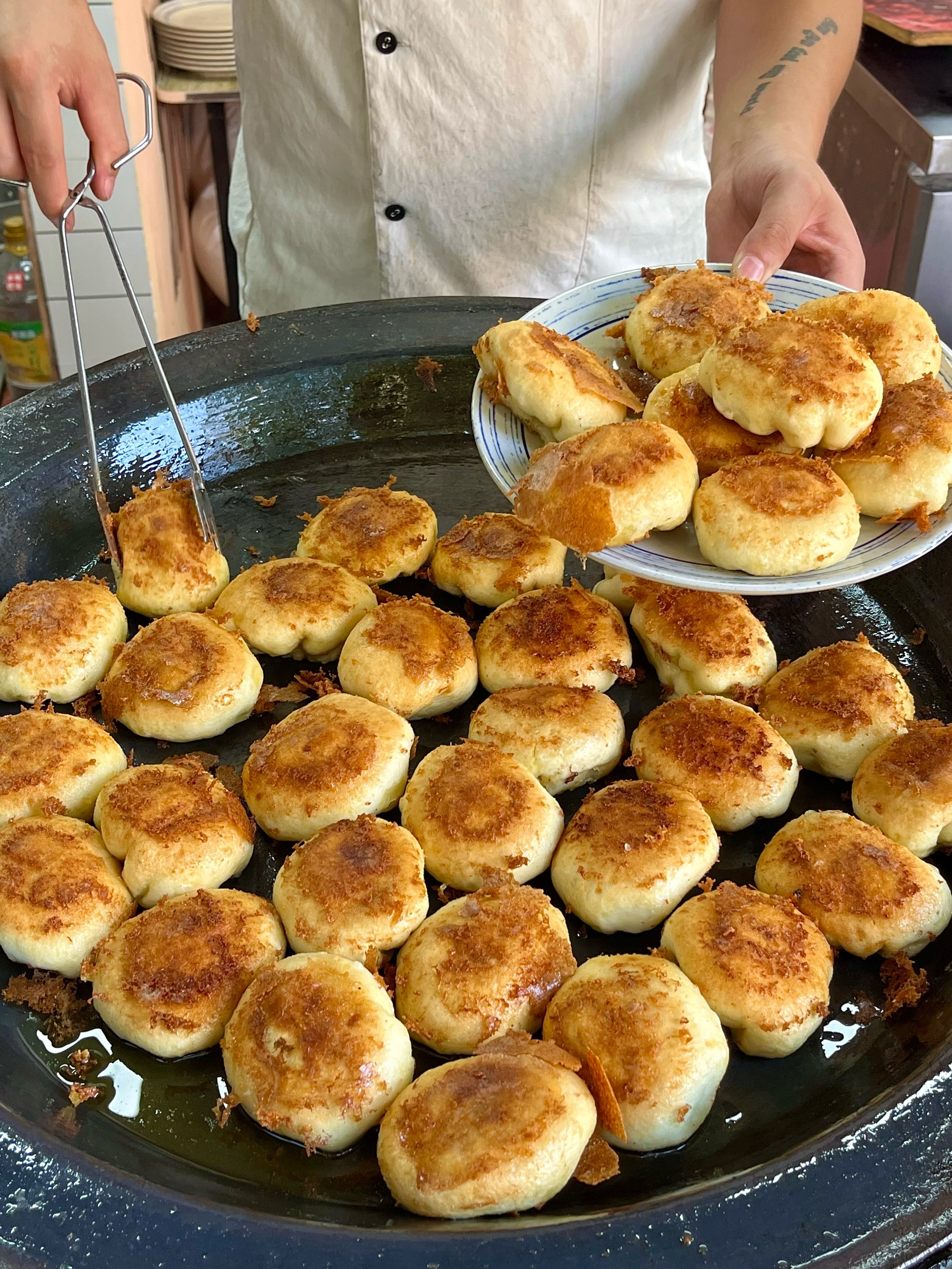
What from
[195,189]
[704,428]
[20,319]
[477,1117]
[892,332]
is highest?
[892,332]

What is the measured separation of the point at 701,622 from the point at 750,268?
22.5 inches

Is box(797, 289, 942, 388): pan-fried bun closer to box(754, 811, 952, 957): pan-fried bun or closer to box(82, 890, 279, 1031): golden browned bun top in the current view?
box(754, 811, 952, 957): pan-fried bun

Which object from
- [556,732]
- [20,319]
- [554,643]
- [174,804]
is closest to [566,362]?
[554,643]

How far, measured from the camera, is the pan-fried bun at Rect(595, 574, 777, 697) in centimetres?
182

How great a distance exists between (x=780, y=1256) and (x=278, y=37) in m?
2.40

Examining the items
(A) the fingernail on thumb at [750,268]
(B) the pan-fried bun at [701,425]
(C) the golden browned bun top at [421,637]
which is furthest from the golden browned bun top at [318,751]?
(A) the fingernail on thumb at [750,268]

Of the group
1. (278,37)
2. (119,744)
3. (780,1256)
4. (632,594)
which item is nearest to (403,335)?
(278,37)

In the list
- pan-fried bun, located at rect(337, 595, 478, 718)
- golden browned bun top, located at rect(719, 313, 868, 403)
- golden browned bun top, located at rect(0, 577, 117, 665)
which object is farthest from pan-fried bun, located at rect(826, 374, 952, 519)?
golden browned bun top, located at rect(0, 577, 117, 665)

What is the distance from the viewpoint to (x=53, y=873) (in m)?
1.53

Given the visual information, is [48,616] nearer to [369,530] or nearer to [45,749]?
[45,749]

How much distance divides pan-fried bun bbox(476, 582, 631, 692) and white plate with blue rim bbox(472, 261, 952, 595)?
0.26 meters

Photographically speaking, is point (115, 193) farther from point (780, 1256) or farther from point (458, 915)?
point (780, 1256)

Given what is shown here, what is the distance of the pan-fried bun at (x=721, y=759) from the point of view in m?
1.64

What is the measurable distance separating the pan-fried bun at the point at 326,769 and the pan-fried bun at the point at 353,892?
7 centimetres
